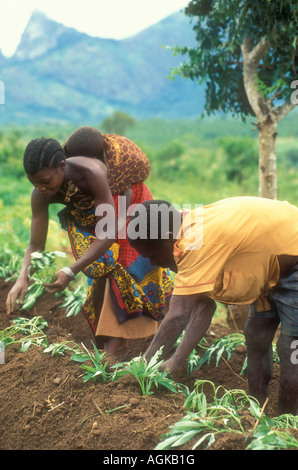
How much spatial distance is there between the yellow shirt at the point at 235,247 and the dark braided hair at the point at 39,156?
0.87 meters

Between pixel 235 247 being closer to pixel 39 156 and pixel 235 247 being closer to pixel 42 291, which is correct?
pixel 39 156

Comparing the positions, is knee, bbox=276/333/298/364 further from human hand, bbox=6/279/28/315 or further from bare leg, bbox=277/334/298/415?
human hand, bbox=6/279/28/315

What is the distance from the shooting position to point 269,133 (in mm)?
5133

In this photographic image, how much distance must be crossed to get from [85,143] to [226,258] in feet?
4.45

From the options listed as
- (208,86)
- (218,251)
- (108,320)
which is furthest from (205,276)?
(208,86)

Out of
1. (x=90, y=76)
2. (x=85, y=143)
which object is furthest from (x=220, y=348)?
(x=90, y=76)

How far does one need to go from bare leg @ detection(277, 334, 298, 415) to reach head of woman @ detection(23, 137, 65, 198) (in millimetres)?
1515

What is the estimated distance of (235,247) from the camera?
2.48m

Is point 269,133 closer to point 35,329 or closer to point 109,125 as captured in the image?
point 35,329

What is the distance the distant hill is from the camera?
2931 inches

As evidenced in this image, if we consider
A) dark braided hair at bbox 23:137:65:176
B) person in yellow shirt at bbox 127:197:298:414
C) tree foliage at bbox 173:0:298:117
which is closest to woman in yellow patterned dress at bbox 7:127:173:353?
dark braided hair at bbox 23:137:65:176

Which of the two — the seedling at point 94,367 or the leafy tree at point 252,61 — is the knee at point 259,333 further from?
the leafy tree at point 252,61

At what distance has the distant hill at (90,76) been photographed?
74438 millimetres
